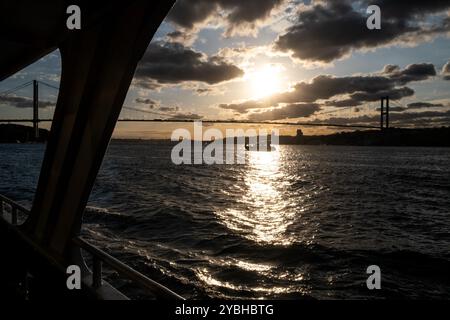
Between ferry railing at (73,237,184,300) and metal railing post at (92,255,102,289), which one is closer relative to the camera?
ferry railing at (73,237,184,300)

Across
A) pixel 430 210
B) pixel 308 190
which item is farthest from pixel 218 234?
pixel 308 190

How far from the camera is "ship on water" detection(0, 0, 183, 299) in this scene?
435 cm

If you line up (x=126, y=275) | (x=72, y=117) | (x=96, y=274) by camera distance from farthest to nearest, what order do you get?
(x=72, y=117) → (x=96, y=274) → (x=126, y=275)

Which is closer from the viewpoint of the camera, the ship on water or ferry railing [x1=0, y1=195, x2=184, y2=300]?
ferry railing [x1=0, y1=195, x2=184, y2=300]

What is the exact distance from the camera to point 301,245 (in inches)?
635

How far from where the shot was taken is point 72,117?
5.69 m

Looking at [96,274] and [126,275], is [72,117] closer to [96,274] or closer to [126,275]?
[96,274]

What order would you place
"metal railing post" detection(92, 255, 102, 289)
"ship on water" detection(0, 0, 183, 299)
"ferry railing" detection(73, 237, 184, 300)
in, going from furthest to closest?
"metal railing post" detection(92, 255, 102, 289) → "ship on water" detection(0, 0, 183, 299) → "ferry railing" detection(73, 237, 184, 300)

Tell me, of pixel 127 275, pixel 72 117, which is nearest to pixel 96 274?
pixel 127 275

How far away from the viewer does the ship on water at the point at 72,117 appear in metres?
4.35

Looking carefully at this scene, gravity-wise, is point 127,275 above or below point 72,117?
below

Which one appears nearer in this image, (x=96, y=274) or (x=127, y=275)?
(x=127, y=275)

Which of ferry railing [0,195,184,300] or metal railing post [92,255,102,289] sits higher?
ferry railing [0,195,184,300]

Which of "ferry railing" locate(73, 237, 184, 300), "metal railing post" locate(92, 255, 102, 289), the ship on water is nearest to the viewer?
"ferry railing" locate(73, 237, 184, 300)
